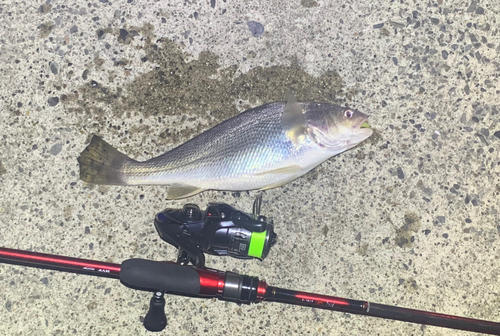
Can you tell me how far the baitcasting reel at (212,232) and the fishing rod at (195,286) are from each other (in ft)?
0.40

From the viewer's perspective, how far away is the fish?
84.4 inches

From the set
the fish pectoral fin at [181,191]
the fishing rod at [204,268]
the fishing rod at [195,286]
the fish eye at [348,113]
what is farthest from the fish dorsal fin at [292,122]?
the fishing rod at [195,286]

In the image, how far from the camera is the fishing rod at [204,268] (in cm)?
187

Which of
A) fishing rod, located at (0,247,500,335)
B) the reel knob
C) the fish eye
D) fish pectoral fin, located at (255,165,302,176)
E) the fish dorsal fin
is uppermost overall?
the fish eye

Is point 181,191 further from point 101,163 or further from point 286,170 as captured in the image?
point 286,170

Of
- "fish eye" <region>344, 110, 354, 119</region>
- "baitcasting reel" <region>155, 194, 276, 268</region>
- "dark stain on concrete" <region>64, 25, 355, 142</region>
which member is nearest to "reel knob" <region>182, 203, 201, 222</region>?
"baitcasting reel" <region>155, 194, 276, 268</region>

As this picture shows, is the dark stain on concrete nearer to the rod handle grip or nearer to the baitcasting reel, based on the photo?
the baitcasting reel

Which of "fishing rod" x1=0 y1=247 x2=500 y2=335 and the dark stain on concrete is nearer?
"fishing rod" x1=0 y1=247 x2=500 y2=335

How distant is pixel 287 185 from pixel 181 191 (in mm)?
708

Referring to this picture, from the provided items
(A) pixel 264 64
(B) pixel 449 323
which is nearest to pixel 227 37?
(A) pixel 264 64

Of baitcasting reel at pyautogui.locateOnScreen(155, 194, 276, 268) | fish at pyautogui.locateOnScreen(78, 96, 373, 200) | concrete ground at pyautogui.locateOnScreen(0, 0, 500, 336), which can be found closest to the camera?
baitcasting reel at pyautogui.locateOnScreen(155, 194, 276, 268)

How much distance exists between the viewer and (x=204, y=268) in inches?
77.3

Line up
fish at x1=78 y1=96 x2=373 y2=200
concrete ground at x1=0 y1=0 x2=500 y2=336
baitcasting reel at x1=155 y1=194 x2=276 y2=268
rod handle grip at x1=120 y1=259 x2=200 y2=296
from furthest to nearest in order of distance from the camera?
concrete ground at x1=0 y1=0 x2=500 y2=336 → fish at x1=78 y1=96 x2=373 y2=200 → baitcasting reel at x1=155 y1=194 x2=276 y2=268 → rod handle grip at x1=120 y1=259 x2=200 y2=296

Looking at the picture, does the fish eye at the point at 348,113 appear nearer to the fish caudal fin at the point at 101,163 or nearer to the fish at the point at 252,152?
the fish at the point at 252,152
